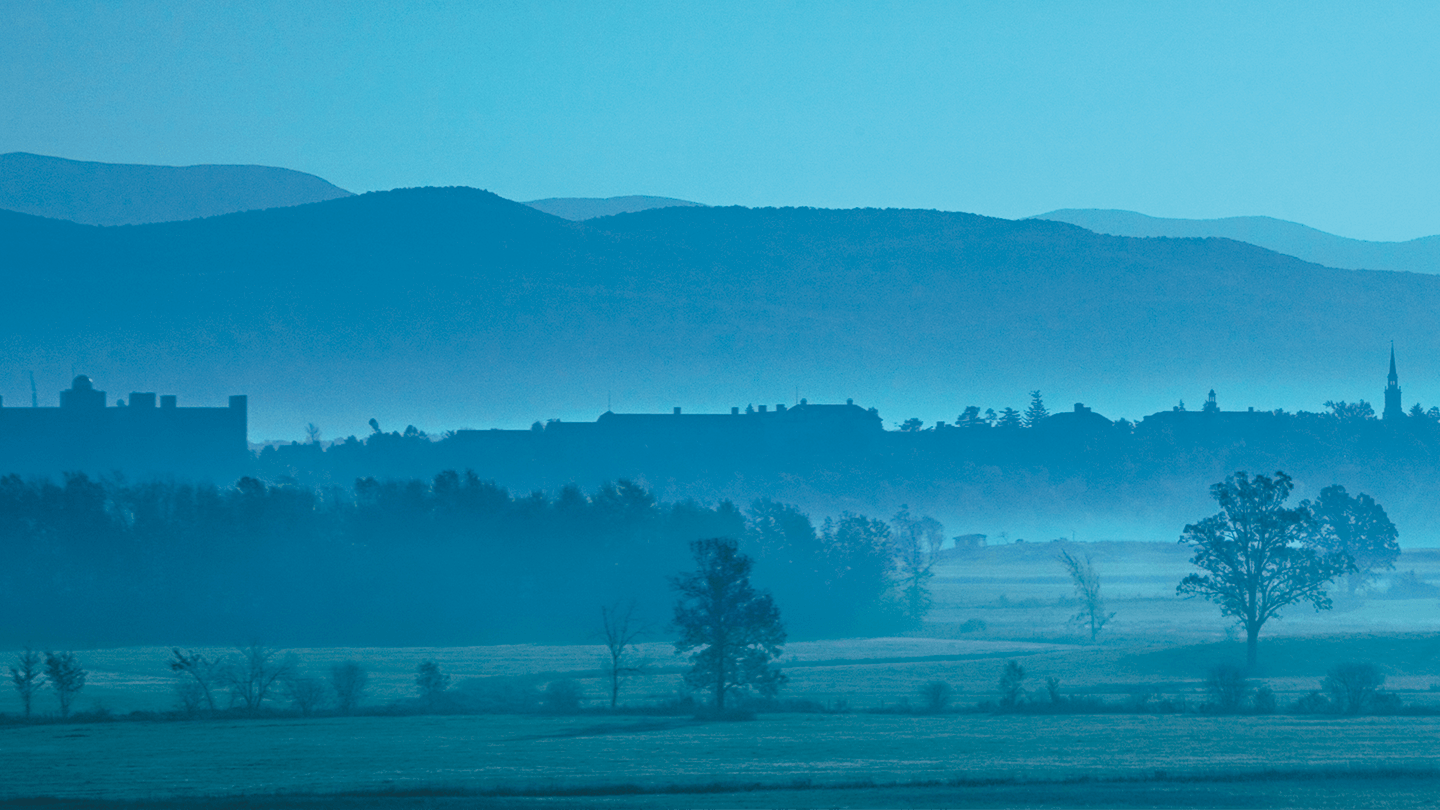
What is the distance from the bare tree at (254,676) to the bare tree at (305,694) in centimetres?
88

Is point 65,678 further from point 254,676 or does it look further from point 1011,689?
point 1011,689

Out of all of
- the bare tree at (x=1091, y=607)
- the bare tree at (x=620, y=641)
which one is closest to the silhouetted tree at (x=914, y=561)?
the bare tree at (x=1091, y=607)

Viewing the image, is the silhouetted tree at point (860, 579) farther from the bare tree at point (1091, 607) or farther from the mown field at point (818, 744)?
the mown field at point (818, 744)

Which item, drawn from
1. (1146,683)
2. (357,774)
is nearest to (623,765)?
(357,774)

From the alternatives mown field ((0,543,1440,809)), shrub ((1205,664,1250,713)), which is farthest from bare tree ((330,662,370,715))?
shrub ((1205,664,1250,713))

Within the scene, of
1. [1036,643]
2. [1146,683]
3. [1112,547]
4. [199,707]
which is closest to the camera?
[199,707]

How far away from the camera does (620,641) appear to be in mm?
97000

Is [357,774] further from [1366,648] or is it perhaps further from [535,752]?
[1366,648]

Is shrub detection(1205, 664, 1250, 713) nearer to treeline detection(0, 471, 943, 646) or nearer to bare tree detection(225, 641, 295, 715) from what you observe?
bare tree detection(225, 641, 295, 715)

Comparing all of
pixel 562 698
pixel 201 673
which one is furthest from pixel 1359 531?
pixel 201 673

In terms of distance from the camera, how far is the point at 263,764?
47781 millimetres

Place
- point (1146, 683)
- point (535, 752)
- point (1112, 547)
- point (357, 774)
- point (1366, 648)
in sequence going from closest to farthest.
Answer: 1. point (357, 774)
2. point (535, 752)
3. point (1146, 683)
4. point (1366, 648)
5. point (1112, 547)

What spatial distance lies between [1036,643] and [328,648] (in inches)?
1710

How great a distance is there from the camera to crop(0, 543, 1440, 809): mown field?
42562 millimetres
